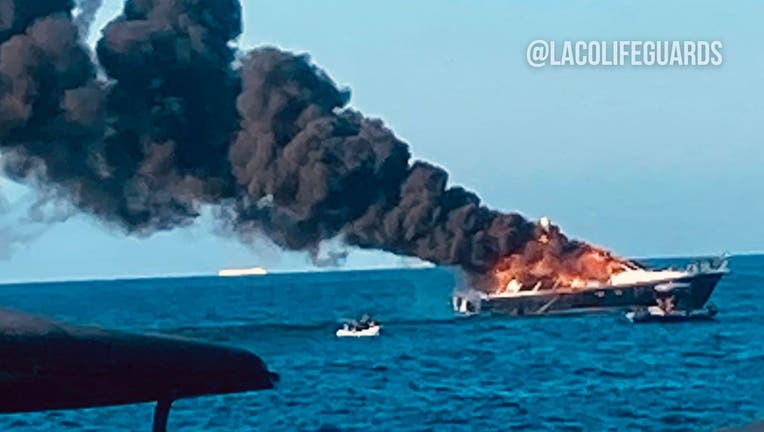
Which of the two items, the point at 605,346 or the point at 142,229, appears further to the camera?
the point at 605,346

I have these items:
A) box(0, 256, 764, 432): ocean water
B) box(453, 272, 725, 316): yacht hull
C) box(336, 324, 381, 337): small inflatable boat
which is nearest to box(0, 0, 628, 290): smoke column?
box(0, 256, 764, 432): ocean water

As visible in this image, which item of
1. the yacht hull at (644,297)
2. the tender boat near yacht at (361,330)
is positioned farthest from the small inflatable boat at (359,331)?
the yacht hull at (644,297)

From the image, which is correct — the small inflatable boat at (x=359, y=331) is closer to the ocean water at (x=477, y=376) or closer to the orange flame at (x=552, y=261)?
the ocean water at (x=477, y=376)

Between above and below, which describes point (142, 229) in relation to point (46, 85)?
below

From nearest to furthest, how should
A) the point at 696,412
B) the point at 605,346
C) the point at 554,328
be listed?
the point at 696,412
the point at 605,346
the point at 554,328

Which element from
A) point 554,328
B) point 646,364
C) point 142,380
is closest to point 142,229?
point 142,380

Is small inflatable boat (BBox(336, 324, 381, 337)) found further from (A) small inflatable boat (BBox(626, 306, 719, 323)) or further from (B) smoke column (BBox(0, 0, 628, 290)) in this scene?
(B) smoke column (BBox(0, 0, 628, 290))

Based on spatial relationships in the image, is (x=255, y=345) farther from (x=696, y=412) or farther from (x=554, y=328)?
(x=696, y=412)
